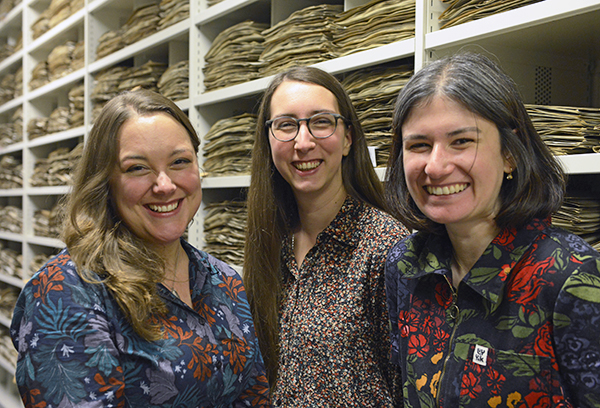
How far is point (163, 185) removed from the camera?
132 centimetres

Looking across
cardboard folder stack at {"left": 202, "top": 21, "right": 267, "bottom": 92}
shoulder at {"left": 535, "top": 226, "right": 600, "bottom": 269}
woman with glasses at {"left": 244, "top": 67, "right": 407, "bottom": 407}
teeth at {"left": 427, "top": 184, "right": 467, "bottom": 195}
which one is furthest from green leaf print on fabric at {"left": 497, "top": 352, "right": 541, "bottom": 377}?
cardboard folder stack at {"left": 202, "top": 21, "right": 267, "bottom": 92}

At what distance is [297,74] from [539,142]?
87 centimetres

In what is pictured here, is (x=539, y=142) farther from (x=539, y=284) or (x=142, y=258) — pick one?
(x=142, y=258)

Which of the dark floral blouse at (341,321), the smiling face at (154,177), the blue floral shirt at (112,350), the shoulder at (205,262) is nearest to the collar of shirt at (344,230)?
the dark floral blouse at (341,321)

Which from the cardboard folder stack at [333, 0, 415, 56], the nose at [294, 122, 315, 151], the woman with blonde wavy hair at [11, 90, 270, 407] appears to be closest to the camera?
the woman with blonde wavy hair at [11, 90, 270, 407]

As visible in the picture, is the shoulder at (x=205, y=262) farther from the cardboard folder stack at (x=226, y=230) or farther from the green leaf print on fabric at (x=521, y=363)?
the cardboard folder stack at (x=226, y=230)

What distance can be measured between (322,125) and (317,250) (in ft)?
1.36

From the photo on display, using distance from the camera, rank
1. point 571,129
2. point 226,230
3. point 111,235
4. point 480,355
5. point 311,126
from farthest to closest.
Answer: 1. point 226,230
2. point 311,126
3. point 571,129
4. point 111,235
5. point 480,355

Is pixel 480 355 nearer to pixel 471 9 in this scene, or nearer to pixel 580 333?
pixel 580 333

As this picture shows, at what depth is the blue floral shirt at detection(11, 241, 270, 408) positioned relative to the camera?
1.10 m

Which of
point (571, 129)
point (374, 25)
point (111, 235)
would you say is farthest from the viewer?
point (374, 25)

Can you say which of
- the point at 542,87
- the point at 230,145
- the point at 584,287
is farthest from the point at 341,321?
the point at 230,145

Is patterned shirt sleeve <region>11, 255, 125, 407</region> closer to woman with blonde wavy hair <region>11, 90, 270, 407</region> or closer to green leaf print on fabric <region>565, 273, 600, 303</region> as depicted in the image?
woman with blonde wavy hair <region>11, 90, 270, 407</region>

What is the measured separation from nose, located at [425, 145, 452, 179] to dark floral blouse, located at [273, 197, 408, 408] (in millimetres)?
538
